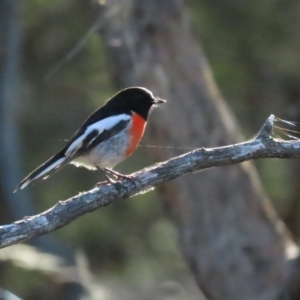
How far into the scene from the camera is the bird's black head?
4.44 m

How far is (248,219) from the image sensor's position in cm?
637

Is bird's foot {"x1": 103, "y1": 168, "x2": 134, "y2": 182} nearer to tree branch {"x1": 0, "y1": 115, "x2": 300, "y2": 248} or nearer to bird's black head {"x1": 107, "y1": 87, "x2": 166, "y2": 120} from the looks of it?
tree branch {"x1": 0, "y1": 115, "x2": 300, "y2": 248}

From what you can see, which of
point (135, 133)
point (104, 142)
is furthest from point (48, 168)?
point (135, 133)

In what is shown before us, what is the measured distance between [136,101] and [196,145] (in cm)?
196

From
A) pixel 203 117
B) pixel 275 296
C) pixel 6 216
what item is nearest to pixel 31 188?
pixel 6 216

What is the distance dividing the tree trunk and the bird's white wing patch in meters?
1.92

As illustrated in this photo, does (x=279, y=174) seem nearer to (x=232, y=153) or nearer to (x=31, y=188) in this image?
(x=31, y=188)

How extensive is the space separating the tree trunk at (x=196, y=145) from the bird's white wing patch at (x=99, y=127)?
1.92m

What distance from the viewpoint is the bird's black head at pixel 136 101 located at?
4.44m

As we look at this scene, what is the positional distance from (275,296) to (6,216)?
12.2 ft

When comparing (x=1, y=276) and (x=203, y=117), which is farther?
(x=1, y=276)

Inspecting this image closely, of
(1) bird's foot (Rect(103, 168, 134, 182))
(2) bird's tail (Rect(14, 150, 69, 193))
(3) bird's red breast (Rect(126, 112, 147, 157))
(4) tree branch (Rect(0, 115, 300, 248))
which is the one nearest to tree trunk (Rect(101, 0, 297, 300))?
(3) bird's red breast (Rect(126, 112, 147, 157))

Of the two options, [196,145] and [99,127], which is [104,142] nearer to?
[99,127]

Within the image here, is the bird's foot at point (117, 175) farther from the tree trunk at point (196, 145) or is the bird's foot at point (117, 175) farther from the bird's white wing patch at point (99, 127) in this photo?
the tree trunk at point (196, 145)
